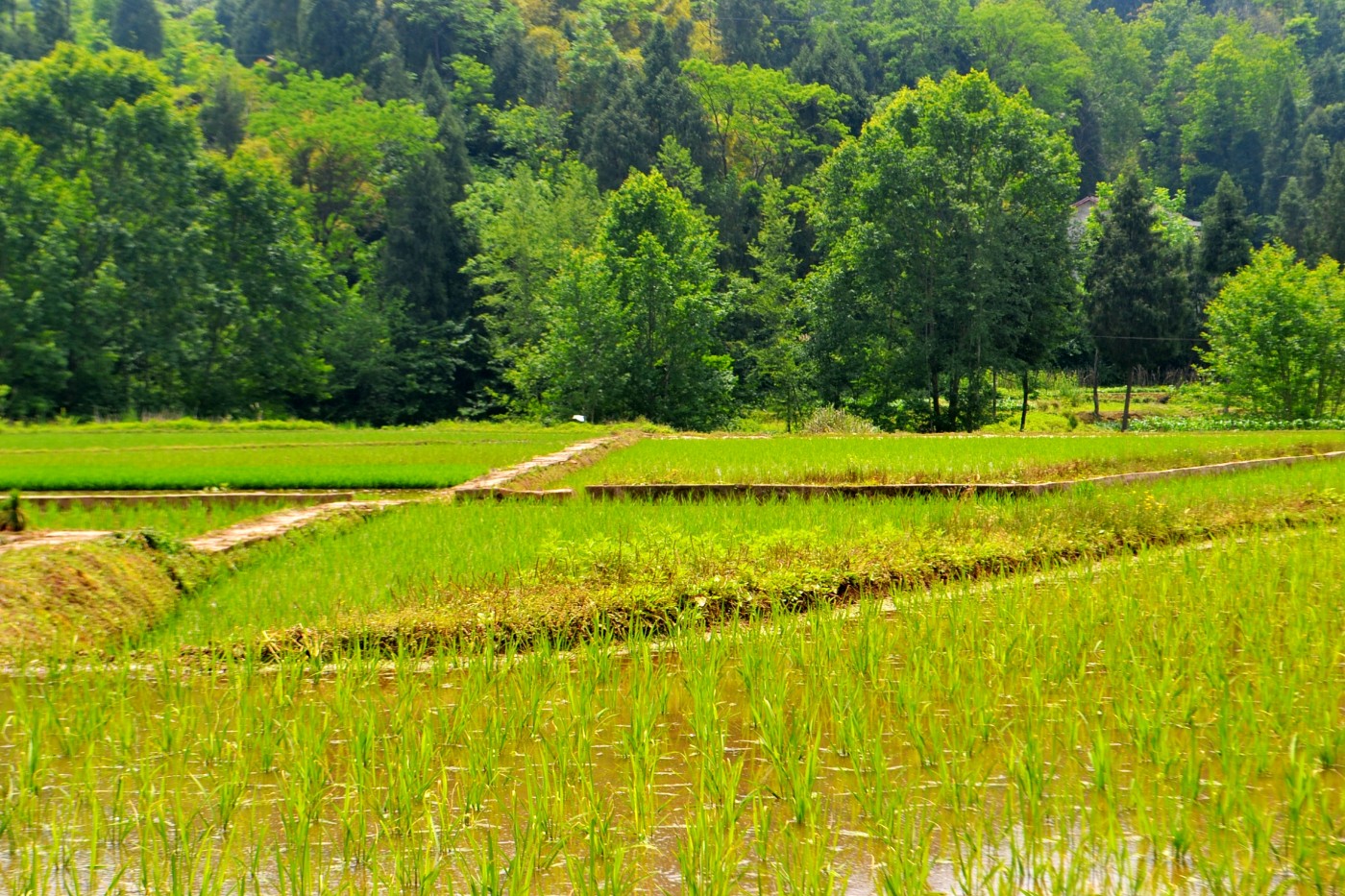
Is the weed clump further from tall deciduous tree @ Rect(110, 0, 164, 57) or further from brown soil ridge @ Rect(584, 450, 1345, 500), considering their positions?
tall deciduous tree @ Rect(110, 0, 164, 57)

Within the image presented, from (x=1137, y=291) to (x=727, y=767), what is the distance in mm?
50414

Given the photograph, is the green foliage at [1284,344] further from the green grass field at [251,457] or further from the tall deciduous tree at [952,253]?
the green grass field at [251,457]

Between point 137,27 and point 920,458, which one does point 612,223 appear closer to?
point 920,458

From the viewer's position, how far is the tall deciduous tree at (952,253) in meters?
34.3

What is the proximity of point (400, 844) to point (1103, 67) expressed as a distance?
97.1 metres

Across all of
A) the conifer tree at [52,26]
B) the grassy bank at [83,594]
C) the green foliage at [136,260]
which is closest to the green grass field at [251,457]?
the grassy bank at [83,594]

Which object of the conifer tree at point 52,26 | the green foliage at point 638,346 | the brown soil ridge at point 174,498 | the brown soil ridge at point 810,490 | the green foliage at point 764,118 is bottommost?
the brown soil ridge at point 174,498

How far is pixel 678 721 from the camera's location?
438 cm

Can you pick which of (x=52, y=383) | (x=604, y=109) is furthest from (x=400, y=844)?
(x=604, y=109)

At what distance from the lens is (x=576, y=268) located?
37219 millimetres

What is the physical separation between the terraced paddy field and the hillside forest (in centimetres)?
2846

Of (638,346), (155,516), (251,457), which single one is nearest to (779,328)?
(638,346)

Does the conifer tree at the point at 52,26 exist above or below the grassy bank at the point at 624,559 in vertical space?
above

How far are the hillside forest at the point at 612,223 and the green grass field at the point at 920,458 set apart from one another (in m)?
15.6
